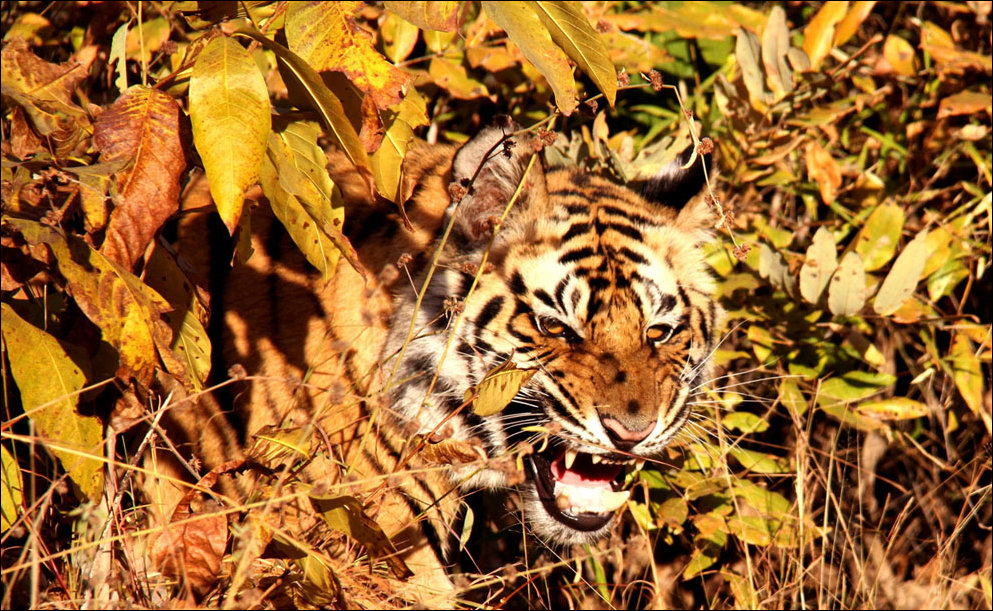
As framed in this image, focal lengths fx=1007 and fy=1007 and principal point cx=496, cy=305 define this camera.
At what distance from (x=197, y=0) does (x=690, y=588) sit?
91.7 inches

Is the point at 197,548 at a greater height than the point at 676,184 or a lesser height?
lesser

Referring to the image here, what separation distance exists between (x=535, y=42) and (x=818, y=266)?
1.53 metres

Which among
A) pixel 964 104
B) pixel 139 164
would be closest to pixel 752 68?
pixel 964 104

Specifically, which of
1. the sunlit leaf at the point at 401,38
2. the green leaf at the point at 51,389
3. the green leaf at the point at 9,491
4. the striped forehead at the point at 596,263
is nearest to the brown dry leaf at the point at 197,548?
the green leaf at the point at 51,389

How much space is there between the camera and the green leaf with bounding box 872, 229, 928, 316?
255 centimetres

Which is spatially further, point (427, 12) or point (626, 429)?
point (626, 429)

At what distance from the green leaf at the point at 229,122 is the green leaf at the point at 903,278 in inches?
69.7

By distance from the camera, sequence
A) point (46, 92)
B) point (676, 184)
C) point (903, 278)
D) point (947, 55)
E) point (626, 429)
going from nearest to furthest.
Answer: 1. point (46, 92)
2. point (626, 429)
3. point (676, 184)
4. point (903, 278)
5. point (947, 55)

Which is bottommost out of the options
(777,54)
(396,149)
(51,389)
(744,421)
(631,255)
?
(744,421)

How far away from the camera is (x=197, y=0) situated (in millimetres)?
1730

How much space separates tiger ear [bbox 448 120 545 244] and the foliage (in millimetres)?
183

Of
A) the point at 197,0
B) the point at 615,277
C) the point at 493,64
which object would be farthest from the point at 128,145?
the point at 493,64

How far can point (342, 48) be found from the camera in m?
1.48

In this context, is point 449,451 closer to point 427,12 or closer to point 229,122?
point 229,122
